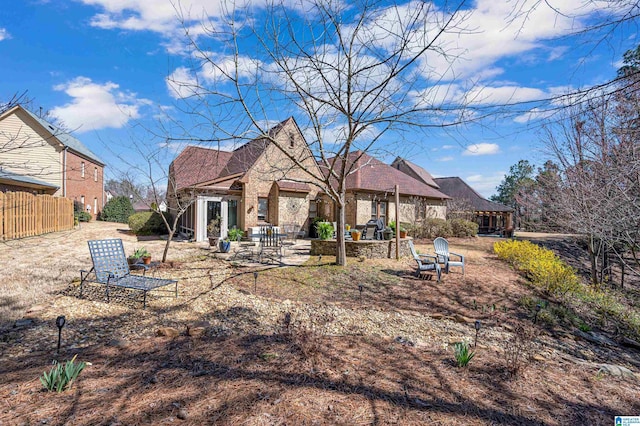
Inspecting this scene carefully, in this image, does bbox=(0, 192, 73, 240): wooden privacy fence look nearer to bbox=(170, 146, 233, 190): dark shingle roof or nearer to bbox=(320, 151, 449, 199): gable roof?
bbox=(170, 146, 233, 190): dark shingle roof

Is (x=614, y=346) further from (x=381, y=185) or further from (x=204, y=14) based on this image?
(x=381, y=185)

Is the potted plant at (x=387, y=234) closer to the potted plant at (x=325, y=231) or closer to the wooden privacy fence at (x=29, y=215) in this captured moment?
the potted plant at (x=325, y=231)

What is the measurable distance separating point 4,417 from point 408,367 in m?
3.66

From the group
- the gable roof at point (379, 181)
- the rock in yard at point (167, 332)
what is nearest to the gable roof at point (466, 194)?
the gable roof at point (379, 181)

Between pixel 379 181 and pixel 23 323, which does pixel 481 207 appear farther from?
pixel 23 323

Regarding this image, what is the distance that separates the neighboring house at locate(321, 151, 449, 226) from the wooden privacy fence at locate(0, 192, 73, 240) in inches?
590

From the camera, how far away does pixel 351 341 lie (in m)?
4.30

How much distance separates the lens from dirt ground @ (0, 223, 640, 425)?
8.52ft

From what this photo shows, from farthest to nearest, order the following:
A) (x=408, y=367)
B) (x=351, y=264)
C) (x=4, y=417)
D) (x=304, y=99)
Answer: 1. (x=351, y=264)
2. (x=304, y=99)
3. (x=408, y=367)
4. (x=4, y=417)

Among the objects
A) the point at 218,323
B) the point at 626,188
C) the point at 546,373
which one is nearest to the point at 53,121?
the point at 218,323

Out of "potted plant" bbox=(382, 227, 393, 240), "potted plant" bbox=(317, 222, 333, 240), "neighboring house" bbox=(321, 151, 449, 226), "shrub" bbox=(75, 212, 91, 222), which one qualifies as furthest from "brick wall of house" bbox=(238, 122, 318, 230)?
"shrub" bbox=(75, 212, 91, 222)

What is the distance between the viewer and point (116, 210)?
2828cm

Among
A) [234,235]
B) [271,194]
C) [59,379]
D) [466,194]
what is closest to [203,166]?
[271,194]

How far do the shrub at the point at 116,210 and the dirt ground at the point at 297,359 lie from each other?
2353cm
